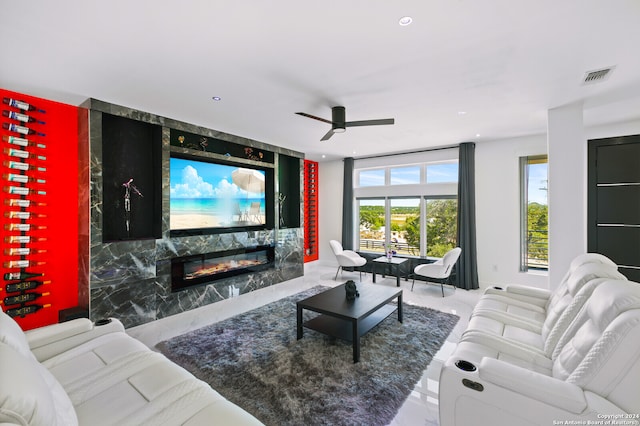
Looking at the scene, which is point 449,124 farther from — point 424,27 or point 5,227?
point 5,227

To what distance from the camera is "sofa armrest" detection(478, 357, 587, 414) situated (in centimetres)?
134

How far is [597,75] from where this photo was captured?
2.75 metres

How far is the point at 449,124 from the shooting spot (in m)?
4.27

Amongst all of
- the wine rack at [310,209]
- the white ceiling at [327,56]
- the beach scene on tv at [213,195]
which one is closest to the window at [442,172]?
the white ceiling at [327,56]

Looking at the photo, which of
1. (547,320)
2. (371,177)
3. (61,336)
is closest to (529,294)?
(547,320)

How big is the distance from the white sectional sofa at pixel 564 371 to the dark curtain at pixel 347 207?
195 inches

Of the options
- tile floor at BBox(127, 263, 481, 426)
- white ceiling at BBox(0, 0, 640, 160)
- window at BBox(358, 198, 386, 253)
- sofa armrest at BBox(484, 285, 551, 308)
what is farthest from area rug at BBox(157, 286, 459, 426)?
window at BBox(358, 198, 386, 253)

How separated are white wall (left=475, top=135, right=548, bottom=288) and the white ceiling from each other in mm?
1352

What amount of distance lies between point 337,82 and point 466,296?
4.16 metres

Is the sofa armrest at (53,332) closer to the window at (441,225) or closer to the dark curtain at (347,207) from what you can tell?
the dark curtain at (347,207)

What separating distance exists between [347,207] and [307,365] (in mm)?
4773

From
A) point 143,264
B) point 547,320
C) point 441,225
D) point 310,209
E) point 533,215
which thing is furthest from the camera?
point 310,209

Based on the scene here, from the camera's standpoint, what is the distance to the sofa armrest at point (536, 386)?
1.34m

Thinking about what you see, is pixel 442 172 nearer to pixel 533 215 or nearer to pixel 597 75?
pixel 533 215
